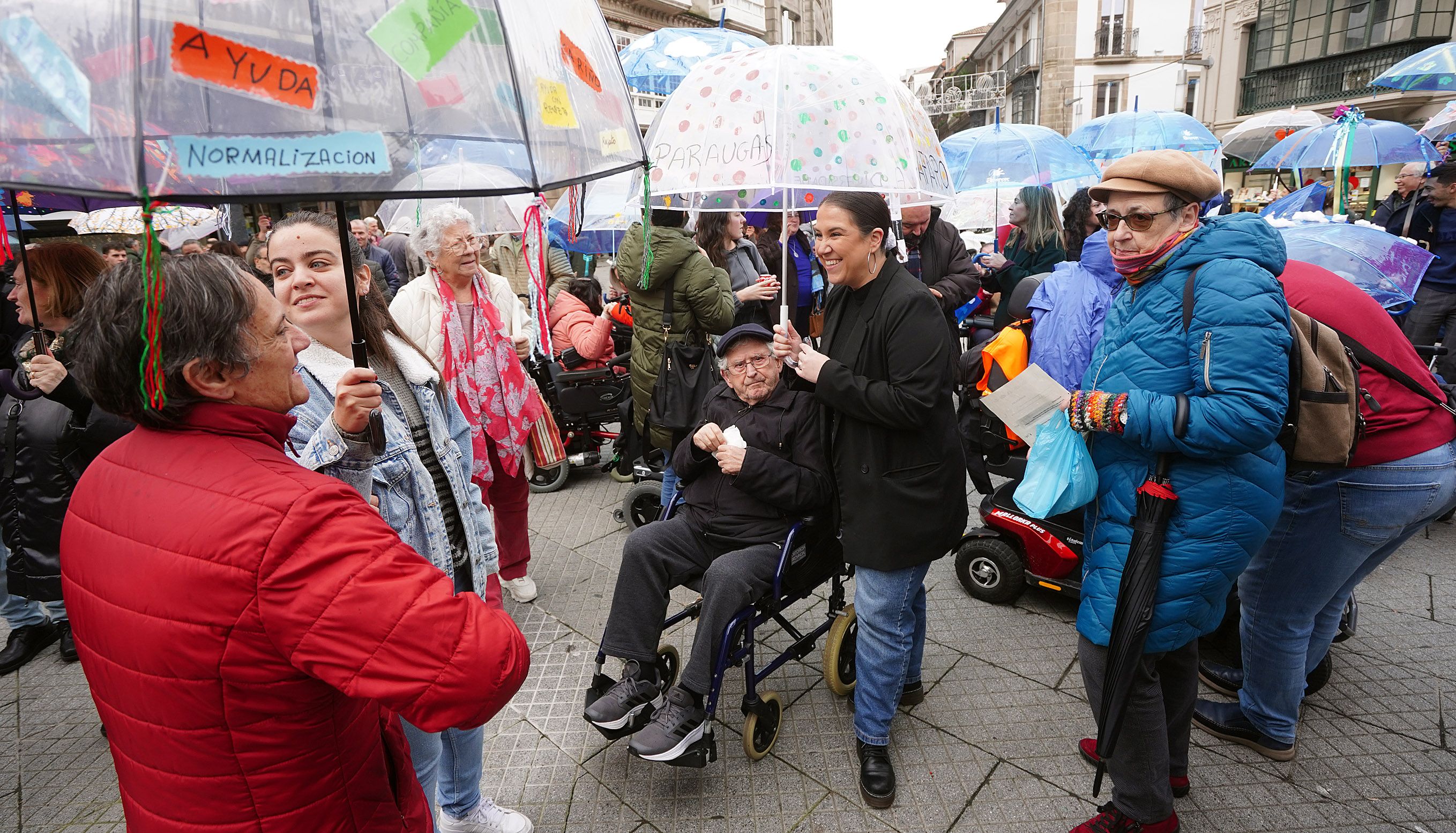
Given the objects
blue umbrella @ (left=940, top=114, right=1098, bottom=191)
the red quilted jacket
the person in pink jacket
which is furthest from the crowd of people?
blue umbrella @ (left=940, top=114, right=1098, bottom=191)

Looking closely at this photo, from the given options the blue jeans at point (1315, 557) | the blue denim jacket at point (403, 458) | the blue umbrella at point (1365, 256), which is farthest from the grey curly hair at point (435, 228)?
the blue umbrella at point (1365, 256)

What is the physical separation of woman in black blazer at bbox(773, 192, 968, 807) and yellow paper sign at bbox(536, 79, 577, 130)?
46.8 inches

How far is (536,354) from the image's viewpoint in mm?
5609

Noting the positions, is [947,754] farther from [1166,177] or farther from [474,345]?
[474,345]

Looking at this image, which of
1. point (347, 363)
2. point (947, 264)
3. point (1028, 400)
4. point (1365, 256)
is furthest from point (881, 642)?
point (947, 264)

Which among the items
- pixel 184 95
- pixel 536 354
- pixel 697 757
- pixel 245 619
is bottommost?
pixel 697 757

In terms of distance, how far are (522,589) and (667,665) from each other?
1.39 m

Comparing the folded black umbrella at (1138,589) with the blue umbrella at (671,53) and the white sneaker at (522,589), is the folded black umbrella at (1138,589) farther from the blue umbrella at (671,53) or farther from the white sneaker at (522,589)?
the blue umbrella at (671,53)

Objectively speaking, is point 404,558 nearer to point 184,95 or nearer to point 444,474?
point 184,95

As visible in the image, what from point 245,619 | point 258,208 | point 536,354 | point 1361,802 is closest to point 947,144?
point 536,354

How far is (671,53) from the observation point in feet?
24.2

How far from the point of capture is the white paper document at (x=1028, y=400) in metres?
2.36

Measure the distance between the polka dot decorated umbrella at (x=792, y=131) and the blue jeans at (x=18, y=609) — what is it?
12.2ft

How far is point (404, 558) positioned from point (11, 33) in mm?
895
